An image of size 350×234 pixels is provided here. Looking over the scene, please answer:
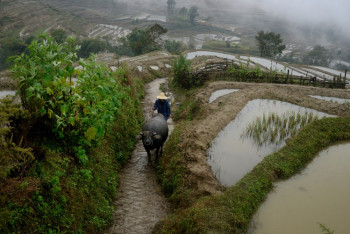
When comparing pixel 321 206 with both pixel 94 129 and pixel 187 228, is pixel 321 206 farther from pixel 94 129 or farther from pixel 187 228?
pixel 94 129

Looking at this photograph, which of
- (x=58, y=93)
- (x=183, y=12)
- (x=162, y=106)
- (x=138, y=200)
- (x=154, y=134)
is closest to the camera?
(x=58, y=93)

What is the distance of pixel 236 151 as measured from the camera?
6781 millimetres

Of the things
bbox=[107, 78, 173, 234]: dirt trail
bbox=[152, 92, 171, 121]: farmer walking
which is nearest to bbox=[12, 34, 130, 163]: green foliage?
bbox=[107, 78, 173, 234]: dirt trail

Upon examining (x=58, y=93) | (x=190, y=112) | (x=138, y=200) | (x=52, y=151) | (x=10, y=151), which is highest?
(x=58, y=93)

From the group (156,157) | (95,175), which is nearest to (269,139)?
(156,157)

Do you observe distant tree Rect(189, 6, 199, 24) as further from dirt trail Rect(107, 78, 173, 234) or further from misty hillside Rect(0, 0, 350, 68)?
dirt trail Rect(107, 78, 173, 234)

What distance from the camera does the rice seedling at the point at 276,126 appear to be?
736 centimetres

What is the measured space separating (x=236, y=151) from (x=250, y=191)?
1.84 meters

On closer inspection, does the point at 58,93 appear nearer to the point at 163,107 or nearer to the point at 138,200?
the point at 138,200

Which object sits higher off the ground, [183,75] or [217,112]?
[183,75]

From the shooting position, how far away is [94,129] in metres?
4.48

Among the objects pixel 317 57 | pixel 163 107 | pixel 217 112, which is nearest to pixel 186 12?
pixel 317 57

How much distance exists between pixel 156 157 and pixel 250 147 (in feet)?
8.80

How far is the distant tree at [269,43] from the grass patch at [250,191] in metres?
33.5
